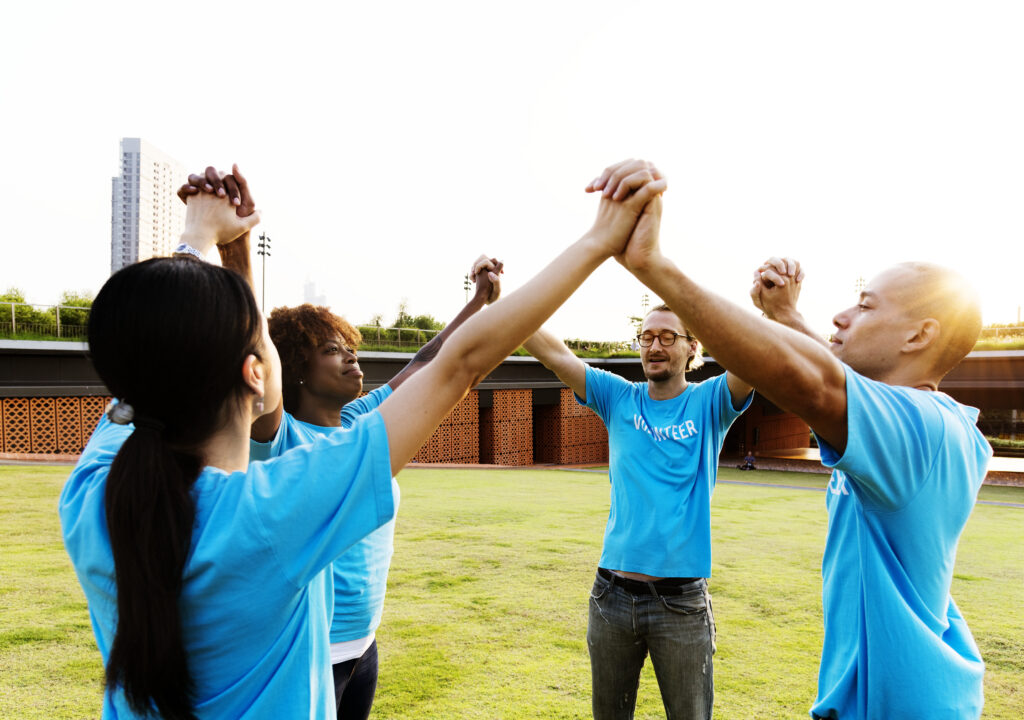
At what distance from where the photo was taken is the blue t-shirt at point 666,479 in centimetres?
288

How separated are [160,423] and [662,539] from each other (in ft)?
A: 7.40

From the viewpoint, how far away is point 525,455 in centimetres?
2692

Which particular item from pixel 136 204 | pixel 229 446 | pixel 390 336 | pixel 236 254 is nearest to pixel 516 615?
pixel 236 254

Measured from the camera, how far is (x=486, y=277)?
2.81 meters

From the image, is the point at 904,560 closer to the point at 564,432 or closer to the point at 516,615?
the point at 516,615

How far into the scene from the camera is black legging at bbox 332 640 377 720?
97.2 inches

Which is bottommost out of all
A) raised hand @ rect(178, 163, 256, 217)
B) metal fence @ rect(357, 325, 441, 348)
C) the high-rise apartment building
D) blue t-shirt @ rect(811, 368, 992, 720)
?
blue t-shirt @ rect(811, 368, 992, 720)

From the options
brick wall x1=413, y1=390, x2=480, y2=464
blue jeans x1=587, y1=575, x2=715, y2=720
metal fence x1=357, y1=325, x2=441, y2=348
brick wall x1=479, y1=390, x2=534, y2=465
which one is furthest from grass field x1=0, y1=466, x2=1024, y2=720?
metal fence x1=357, y1=325, x2=441, y2=348

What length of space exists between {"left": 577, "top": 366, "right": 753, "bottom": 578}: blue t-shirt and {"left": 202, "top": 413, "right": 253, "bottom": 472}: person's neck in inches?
80.1

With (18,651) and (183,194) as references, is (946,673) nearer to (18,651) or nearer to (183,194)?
(183,194)

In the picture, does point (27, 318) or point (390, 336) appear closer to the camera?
point (27, 318)

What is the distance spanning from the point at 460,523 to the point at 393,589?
3.44 meters

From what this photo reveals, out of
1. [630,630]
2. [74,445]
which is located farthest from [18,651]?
[74,445]

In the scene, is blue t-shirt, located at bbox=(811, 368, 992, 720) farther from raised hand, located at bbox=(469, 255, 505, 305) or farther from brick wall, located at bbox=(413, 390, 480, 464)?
brick wall, located at bbox=(413, 390, 480, 464)
